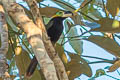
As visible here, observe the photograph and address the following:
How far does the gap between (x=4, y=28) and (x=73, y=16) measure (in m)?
0.50

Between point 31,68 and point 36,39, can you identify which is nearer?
point 36,39

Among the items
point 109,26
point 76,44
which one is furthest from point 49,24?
point 109,26

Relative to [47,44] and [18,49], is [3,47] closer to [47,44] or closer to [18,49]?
[47,44]

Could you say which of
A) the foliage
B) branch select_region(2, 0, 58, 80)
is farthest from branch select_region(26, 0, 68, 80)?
the foliage

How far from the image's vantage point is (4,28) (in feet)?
3.64

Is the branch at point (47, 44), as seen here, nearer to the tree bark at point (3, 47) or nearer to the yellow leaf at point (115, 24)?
the tree bark at point (3, 47)

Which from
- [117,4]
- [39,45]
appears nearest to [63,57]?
[117,4]

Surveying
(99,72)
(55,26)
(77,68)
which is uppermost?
(55,26)

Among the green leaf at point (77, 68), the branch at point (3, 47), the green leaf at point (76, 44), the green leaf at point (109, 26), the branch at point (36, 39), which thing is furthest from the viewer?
the green leaf at point (76, 44)

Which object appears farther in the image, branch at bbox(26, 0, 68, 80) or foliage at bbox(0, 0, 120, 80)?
foliage at bbox(0, 0, 120, 80)

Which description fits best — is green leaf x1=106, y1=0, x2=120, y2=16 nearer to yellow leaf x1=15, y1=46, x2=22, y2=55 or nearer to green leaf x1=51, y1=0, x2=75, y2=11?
green leaf x1=51, y1=0, x2=75, y2=11

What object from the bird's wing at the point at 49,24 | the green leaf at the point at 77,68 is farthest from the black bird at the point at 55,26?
the green leaf at the point at 77,68

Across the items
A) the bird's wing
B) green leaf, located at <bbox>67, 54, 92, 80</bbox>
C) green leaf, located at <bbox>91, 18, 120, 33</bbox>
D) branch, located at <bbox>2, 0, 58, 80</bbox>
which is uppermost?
branch, located at <bbox>2, 0, 58, 80</bbox>

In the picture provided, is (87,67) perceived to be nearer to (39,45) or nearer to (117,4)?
(117,4)
